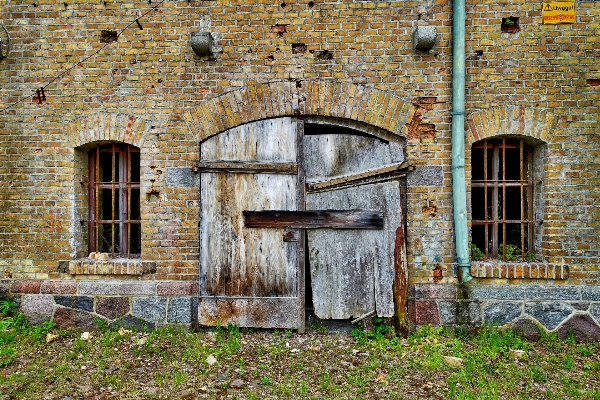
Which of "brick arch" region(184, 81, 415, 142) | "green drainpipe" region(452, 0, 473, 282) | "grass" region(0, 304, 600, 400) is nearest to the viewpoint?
"grass" region(0, 304, 600, 400)

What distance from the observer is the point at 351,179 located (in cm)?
459

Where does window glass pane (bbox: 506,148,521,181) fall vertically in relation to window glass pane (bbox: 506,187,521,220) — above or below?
above

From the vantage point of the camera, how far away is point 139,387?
3.71 metres

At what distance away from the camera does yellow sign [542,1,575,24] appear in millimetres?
4504

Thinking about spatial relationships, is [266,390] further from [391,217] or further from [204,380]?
[391,217]

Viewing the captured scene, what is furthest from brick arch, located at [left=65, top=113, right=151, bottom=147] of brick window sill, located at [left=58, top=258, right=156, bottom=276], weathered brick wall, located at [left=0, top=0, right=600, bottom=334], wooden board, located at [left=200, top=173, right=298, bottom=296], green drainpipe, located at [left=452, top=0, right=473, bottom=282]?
green drainpipe, located at [left=452, top=0, right=473, bottom=282]

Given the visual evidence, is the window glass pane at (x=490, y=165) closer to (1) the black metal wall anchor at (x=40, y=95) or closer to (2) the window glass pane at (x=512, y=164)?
(2) the window glass pane at (x=512, y=164)

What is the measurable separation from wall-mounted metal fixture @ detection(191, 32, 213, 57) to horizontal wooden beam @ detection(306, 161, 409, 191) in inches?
74.0

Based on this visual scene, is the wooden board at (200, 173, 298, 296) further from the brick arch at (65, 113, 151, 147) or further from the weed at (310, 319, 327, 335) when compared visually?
the brick arch at (65, 113, 151, 147)

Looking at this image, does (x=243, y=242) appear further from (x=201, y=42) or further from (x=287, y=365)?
(x=201, y=42)

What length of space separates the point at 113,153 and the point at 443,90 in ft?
13.1

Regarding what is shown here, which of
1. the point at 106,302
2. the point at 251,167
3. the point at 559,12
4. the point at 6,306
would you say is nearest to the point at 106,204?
the point at 106,302

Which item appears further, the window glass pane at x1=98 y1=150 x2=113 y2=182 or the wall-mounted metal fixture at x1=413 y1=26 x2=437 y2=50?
the window glass pane at x1=98 y1=150 x2=113 y2=182

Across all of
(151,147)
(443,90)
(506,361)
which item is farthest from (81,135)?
(506,361)
